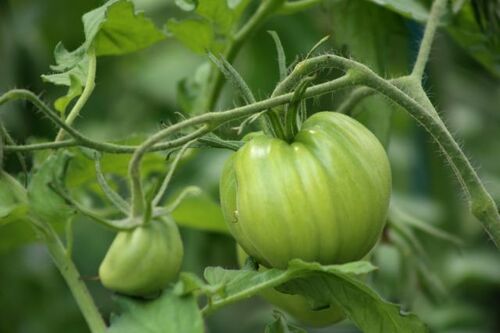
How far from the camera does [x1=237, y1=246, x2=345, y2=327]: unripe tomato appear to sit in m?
0.85

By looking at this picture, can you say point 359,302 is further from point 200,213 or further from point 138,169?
point 200,213

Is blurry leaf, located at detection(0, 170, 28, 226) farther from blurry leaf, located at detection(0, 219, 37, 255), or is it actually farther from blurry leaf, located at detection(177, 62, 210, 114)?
blurry leaf, located at detection(177, 62, 210, 114)

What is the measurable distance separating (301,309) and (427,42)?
0.90 ft

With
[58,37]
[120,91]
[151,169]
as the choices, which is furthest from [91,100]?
[151,169]

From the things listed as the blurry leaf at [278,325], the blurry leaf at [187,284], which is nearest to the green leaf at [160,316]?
the blurry leaf at [187,284]

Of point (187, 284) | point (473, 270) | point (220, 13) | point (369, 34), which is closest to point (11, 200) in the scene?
point (187, 284)

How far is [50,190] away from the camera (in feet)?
2.40

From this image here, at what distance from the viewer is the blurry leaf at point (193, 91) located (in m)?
1.12

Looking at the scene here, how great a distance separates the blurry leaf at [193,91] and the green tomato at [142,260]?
42 centimetres

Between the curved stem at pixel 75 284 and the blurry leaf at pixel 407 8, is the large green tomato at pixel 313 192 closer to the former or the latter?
the curved stem at pixel 75 284

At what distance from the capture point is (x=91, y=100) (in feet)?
6.50

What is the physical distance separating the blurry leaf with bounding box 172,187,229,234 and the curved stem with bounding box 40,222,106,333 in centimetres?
34

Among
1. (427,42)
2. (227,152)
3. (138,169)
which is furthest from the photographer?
(227,152)

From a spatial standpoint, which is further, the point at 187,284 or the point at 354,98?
the point at 354,98
